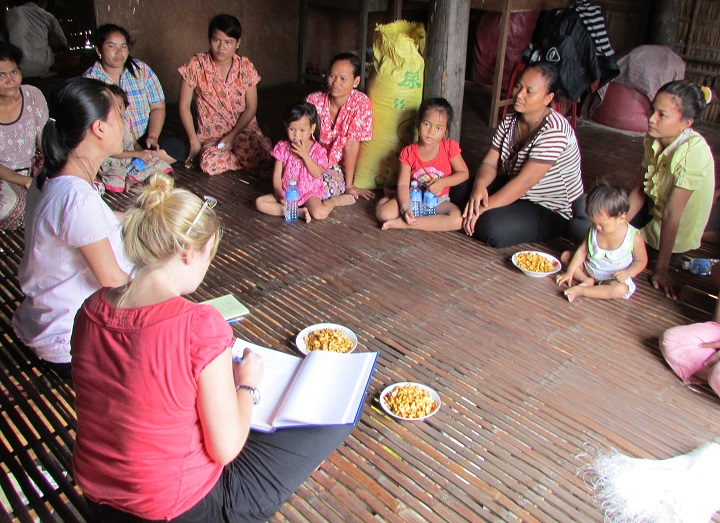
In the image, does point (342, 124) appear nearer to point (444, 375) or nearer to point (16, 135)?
point (16, 135)

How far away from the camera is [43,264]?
2.09 m

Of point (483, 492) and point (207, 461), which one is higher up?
point (207, 461)

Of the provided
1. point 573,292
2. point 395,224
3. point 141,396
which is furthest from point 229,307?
point 573,292

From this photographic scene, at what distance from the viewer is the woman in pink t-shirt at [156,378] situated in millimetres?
1313

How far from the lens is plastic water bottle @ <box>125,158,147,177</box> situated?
4027 millimetres

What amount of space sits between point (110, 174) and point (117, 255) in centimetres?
199

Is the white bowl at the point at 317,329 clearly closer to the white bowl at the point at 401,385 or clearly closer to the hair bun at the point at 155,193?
the white bowl at the point at 401,385

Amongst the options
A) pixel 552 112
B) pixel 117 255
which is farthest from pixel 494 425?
pixel 552 112

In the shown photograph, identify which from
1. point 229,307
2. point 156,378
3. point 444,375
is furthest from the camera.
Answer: point 229,307

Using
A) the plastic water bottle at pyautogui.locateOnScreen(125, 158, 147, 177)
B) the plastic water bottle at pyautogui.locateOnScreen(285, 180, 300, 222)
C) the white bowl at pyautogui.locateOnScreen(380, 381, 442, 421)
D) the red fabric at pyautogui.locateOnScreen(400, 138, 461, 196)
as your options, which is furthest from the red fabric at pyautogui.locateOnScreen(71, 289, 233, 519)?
the plastic water bottle at pyautogui.locateOnScreen(125, 158, 147, 177)

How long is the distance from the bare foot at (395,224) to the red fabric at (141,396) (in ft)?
7.43

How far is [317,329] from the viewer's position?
253 cm

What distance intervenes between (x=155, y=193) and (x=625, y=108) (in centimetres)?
530

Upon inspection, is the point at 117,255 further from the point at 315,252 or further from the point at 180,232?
the point at 315,252
